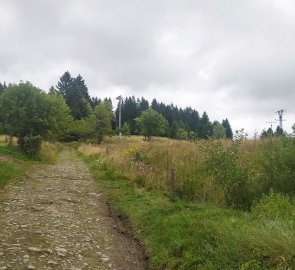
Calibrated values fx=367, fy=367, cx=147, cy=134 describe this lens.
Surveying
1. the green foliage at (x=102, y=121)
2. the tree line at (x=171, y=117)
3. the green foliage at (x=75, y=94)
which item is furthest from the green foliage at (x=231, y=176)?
the tree line at (x=171, y=117)

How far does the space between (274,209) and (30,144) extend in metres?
24.0

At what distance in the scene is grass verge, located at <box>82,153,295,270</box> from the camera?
569cm

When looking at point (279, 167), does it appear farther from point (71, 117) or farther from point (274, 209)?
point (71, 117)

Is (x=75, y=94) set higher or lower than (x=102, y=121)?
higher

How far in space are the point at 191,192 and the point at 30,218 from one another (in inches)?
204

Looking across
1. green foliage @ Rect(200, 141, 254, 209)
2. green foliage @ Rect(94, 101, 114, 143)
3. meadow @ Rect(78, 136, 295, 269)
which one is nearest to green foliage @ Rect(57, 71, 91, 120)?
green foliage @ Rect(94, 101, 114, 143)

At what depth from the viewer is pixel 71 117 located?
6912cm

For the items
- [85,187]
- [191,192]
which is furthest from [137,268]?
[85,187]

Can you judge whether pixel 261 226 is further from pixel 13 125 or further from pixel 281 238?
pixel 13 125

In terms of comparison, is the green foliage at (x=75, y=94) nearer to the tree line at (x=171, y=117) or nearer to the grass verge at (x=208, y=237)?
the tree line at (x=171, y=117)

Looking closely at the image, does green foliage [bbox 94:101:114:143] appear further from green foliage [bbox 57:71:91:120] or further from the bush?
the bush

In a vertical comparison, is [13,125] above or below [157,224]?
above

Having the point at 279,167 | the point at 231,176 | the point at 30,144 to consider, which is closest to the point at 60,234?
the point at 231,176

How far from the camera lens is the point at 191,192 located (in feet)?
40.2
